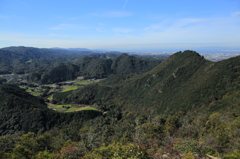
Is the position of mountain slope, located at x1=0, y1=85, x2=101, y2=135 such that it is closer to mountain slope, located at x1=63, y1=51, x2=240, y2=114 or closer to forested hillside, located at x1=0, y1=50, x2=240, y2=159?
forested hillside, located at x1=0, y1=50, x2=240, y2=159

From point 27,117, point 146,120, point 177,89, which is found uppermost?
point 177,89

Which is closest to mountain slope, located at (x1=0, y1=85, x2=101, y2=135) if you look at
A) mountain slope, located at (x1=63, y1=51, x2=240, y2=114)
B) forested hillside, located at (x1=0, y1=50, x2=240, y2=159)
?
forested hillside, located at (x1=0, y1=50, x2=240, y2=159)

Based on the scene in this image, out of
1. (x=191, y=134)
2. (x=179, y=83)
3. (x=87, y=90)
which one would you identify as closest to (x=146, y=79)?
(x=179, y=83)

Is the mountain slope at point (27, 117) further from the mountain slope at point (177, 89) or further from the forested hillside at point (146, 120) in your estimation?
the mountain slope at point (177, 89)

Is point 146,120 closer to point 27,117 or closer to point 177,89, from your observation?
point 177,89

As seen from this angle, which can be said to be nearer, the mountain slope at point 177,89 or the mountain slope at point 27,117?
the mountain slope at point 27,117

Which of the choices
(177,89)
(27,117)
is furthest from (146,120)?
(27,117)

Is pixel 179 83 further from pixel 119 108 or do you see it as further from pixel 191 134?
pixel 191 134

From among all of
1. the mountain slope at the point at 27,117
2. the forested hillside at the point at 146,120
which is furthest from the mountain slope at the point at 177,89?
the mountain slope at the point at 27,117
